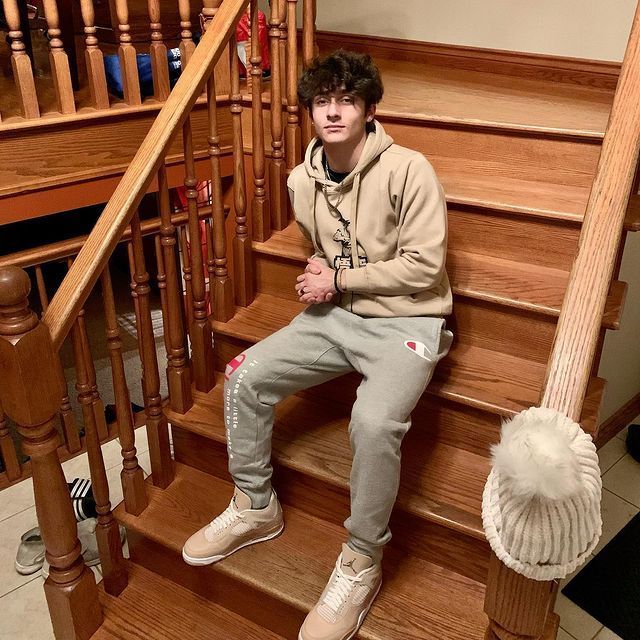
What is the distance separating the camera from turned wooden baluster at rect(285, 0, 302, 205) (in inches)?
76.6

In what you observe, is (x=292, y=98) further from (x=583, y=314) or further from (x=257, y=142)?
(x=583, y=314)

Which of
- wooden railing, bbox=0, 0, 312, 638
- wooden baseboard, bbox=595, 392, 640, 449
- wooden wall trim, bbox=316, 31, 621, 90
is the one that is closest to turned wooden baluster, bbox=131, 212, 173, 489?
→ wooden railing, bbox=0, 0, 312, 638

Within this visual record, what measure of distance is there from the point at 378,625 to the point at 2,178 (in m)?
1.67

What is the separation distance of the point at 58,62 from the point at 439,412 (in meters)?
1.52

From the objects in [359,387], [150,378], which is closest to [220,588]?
[150,378]

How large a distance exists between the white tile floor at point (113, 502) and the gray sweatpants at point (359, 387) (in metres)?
0.85

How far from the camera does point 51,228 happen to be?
3.74 meters

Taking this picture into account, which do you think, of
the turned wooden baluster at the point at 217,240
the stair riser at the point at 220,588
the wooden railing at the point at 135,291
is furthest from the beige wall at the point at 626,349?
the stair riser at the point at 220,588

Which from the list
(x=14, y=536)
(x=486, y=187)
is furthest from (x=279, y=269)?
(x=14, y=536)

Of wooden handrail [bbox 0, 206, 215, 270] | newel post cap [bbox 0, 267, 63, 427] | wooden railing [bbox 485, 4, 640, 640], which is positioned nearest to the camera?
wooden railing [bbox 485, 4, 640, 640]

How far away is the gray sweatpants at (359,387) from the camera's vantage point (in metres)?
1.45

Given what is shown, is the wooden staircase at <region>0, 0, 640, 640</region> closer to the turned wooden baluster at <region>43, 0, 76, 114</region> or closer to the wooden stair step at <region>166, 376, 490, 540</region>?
the wooden stair step at <region>166, 376, 490, 540</region>

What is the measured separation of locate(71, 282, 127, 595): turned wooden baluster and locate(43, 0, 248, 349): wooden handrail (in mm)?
129

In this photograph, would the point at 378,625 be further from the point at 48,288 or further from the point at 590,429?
the point at 48,288
